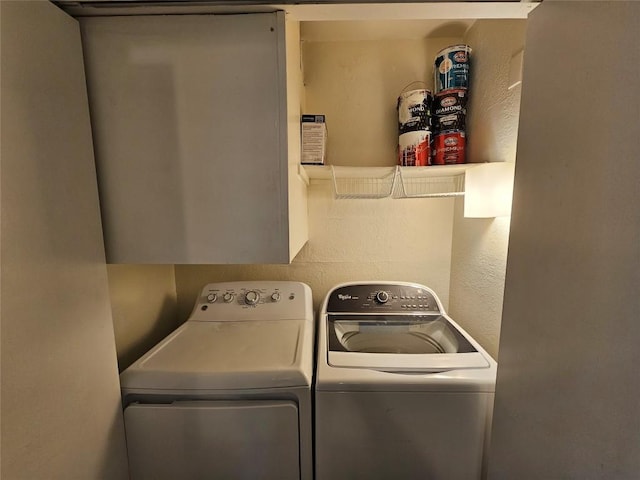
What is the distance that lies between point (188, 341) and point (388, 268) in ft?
3.72

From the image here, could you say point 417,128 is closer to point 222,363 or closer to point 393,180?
point 393,180

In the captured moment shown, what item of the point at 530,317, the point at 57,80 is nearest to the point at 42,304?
the point at 57,80

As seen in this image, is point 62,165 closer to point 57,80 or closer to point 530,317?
point 57,80

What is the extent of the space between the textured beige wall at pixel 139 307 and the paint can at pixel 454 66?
1.61 metres

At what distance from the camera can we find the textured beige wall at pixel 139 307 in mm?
981

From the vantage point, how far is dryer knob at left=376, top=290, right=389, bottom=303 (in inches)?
55.9

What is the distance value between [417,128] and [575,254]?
97 centimetres

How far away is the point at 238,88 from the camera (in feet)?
2.42

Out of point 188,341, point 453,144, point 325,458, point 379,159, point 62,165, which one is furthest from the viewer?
point 379,159

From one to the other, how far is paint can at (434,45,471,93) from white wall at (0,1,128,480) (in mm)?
1372

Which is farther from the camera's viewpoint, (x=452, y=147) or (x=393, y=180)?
(x=393, y=180)

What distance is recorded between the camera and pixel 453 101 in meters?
1.25

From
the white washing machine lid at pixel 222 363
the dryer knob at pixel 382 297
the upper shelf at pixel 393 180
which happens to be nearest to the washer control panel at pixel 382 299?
the dryer knob at pixel 382 297

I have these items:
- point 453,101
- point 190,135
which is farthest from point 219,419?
point 453,101
